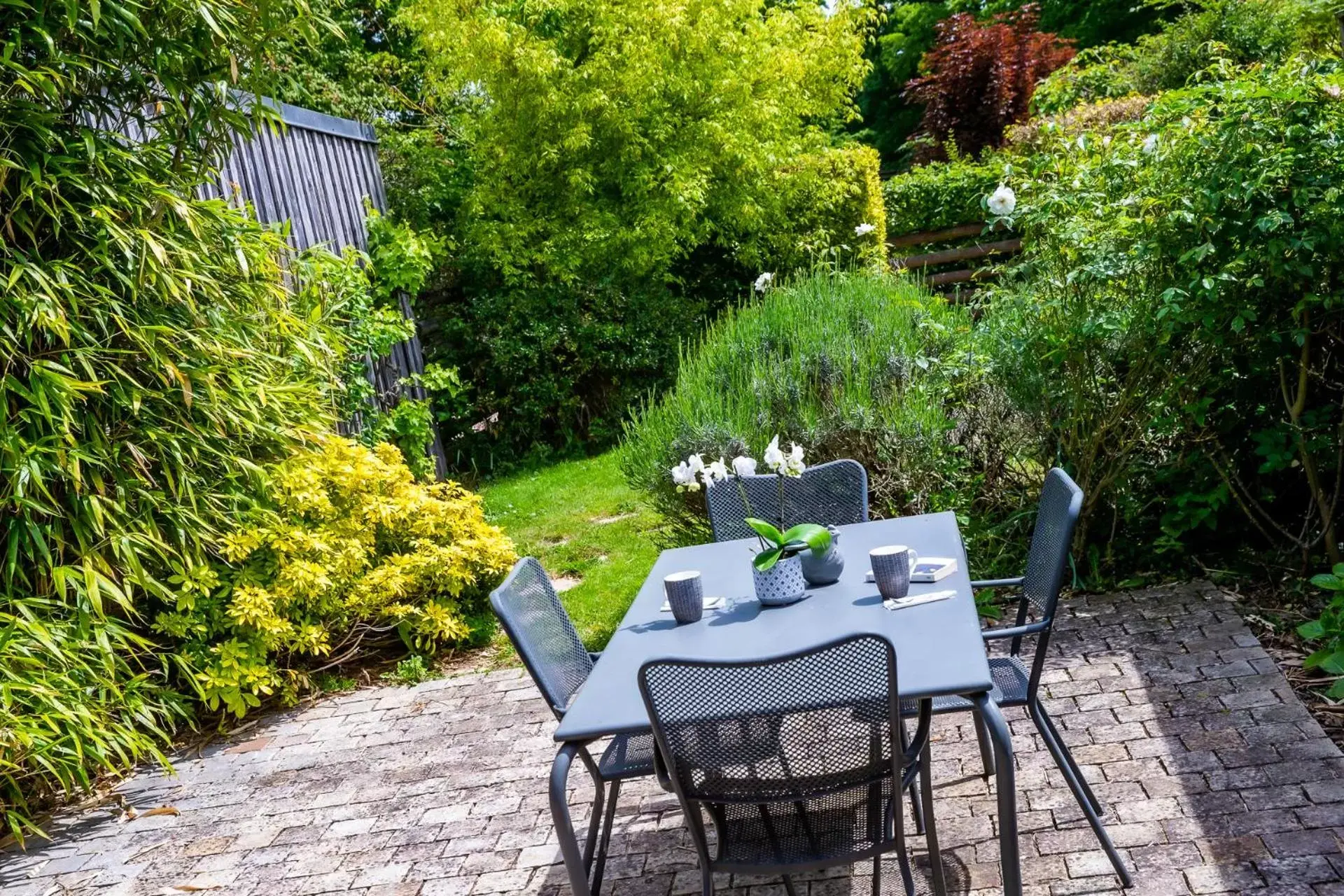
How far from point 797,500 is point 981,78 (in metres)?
10.1

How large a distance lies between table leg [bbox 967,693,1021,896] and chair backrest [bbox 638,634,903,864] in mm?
207

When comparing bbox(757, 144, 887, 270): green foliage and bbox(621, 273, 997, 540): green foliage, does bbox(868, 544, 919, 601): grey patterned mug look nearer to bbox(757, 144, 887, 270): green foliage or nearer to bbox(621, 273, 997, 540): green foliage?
bbox(621, 273, 997, 540): green foliage

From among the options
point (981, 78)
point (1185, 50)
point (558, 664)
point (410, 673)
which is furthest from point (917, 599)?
point (981, 78)

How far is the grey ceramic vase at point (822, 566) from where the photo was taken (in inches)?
111

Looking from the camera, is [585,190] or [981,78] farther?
[981,78]

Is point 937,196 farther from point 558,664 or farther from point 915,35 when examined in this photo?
point 915,35

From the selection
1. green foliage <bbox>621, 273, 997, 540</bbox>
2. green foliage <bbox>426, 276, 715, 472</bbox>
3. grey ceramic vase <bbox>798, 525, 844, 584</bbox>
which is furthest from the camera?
green foliage <bbox>426, 276, 715, 472</bbox>

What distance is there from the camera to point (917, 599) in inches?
101

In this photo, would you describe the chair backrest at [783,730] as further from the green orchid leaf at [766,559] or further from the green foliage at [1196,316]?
the green foliage at [1196,316]

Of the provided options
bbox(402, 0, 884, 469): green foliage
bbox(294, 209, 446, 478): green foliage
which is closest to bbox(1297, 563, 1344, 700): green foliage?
bbox(294, 209, 446, 478): green foliage

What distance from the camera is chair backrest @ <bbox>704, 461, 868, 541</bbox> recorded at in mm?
3648

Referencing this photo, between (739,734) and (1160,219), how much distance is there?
2.91 m

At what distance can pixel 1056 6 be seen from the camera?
62.8ft

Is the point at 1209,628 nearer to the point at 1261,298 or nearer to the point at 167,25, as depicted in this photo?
the point at 1261,298
